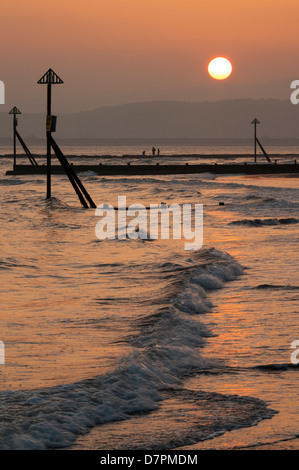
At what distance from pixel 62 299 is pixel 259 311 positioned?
11.3ft

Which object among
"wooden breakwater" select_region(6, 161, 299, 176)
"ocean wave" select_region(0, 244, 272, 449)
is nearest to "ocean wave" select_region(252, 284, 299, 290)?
"ocean wave" select_region(0, 244, 272, 449)

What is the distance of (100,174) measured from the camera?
7019cm

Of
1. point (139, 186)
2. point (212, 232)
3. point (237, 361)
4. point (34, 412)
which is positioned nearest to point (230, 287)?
point (237, 361)

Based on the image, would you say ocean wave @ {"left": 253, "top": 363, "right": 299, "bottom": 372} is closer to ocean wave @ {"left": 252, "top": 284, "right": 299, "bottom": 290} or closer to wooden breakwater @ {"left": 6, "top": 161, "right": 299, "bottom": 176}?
ocean wave @ {"left": 252, "top": 284, "right": 299, "bottom": 290}

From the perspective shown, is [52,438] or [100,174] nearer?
[52,438]

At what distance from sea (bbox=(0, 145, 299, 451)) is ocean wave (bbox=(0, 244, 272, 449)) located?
0.7 inches

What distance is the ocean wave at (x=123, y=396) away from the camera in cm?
660

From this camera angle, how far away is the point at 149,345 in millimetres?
9477

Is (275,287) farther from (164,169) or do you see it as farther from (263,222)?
(164,169)

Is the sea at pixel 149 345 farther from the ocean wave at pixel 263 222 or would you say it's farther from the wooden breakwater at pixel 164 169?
the wooden breakwater at pixel 164 169

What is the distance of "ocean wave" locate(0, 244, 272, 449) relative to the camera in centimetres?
660

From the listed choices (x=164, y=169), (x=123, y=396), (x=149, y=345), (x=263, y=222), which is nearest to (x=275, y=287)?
(x=149, y=345)
